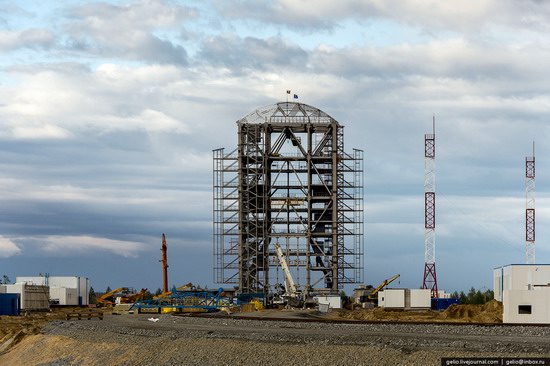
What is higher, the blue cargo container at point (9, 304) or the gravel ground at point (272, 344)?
the gravel ground at point (272, 344)

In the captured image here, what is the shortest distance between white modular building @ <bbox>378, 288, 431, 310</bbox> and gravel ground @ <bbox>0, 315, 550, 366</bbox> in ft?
175

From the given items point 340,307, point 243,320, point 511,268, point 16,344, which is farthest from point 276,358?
point 340,307

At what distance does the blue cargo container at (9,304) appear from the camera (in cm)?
11362

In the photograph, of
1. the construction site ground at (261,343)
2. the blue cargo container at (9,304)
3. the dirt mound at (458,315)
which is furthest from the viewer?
the blue cargo container at (9,304)

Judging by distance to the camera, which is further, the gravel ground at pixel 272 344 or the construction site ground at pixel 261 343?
the construction site ground at pixel 261 343

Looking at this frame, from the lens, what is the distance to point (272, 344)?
152 ft

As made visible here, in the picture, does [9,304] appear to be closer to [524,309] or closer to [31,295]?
[31,295]

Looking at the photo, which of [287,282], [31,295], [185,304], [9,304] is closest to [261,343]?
[185,304]

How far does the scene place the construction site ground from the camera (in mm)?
41531

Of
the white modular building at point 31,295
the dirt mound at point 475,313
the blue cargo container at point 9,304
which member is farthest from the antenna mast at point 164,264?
the dirt mound at point 475,313

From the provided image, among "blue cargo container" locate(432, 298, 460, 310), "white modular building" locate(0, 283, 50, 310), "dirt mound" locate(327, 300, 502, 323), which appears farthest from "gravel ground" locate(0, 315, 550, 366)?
"white modular building" locate(0, 283, 50, 310)

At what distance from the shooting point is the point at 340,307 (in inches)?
4402

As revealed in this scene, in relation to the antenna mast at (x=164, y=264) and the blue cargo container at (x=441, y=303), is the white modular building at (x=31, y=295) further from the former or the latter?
the blue cargo container at (x=441, y=303)

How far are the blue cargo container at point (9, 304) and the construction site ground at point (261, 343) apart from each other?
42474 mm
